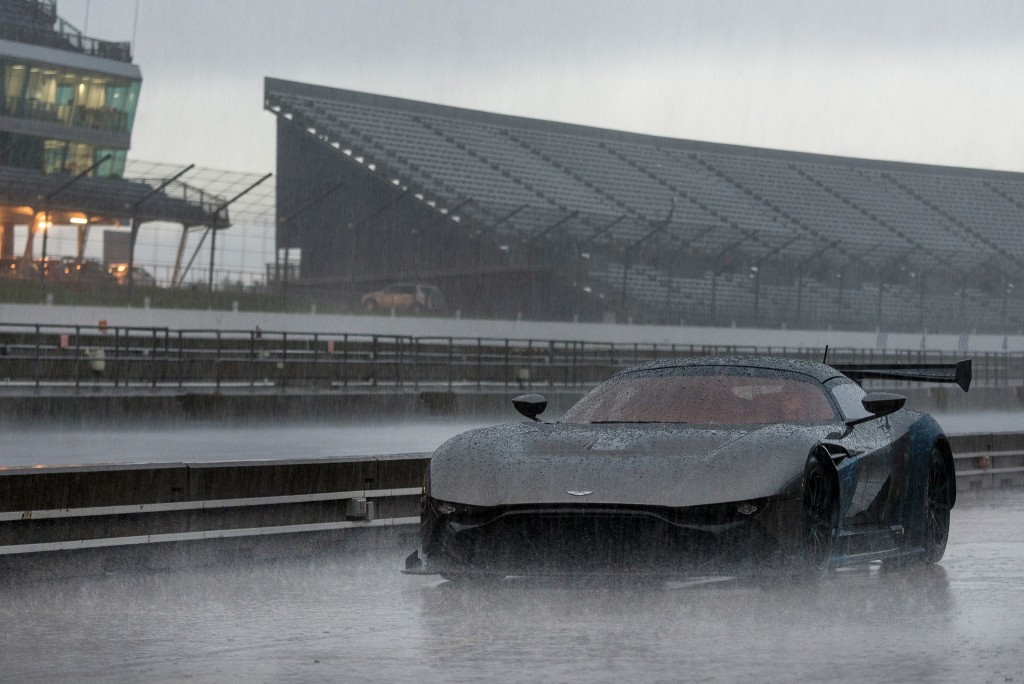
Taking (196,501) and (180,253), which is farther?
(180,253)

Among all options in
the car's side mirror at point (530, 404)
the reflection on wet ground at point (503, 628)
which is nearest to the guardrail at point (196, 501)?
the reflection on wet ground at point (503, 628)

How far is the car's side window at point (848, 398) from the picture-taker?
855 centimetres

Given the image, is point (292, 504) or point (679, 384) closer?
point (679, 384)

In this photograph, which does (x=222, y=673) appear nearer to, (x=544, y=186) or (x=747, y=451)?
(x=747, y=451)

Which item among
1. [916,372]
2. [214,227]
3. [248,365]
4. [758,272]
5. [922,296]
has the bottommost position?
[248,365]

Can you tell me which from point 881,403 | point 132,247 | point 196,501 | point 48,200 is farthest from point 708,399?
point 132,247

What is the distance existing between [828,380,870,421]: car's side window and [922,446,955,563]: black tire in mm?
601

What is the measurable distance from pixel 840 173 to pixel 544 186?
72.3 feet

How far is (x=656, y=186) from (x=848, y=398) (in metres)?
64.1

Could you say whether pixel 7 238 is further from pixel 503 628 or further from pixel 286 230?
pixel 503 628

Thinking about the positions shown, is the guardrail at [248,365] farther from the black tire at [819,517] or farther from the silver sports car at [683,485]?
the black tire at [819,517]

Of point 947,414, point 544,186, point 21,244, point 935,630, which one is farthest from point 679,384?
point 544,186

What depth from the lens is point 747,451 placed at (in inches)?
288

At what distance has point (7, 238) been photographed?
163 feet
